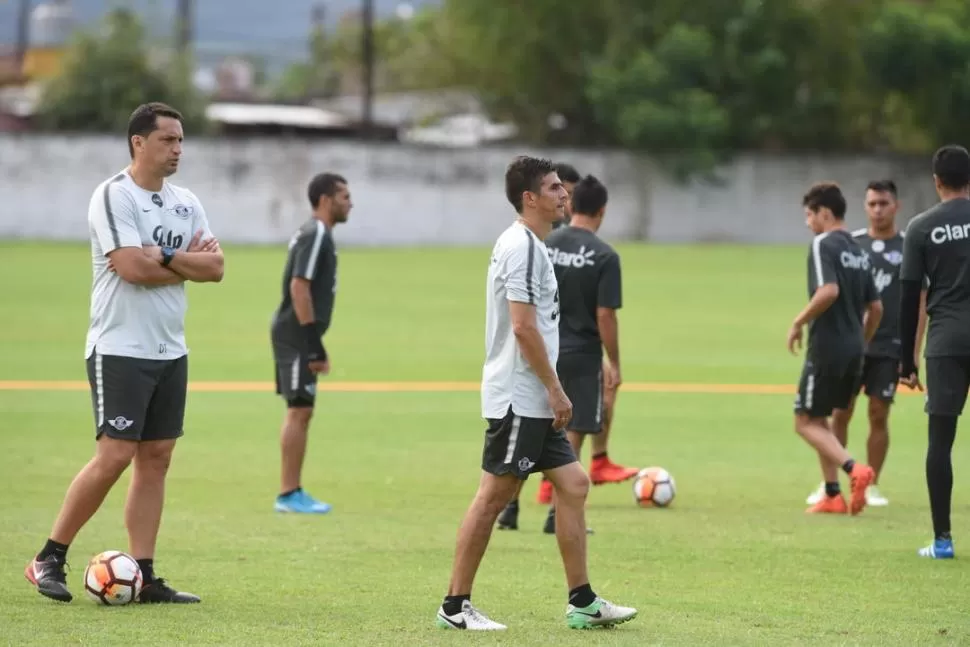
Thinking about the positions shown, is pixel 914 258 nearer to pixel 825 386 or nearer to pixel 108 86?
pixel 825 386

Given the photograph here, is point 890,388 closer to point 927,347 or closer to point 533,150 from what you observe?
point 927,347

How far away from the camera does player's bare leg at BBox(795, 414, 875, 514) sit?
9.98m

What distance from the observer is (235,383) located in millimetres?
17938

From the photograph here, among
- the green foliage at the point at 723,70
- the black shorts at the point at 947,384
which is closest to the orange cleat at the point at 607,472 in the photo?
the black shorts at the point at 947,384

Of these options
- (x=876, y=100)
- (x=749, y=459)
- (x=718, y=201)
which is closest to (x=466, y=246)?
(x=718, y=201)

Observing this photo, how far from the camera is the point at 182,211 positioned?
7.68m

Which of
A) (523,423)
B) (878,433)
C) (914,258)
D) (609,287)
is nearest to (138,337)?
(523,423)

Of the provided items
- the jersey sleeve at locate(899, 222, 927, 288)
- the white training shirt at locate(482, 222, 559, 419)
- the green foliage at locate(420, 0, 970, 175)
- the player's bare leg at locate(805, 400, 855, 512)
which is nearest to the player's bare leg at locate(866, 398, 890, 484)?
the player's bare leg at locate(805, 400, 855, 512)

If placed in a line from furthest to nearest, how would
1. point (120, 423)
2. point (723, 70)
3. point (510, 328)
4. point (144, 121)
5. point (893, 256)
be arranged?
1. point (723, 70)
2. point (893, 256)
3. point (144, 121)
4. point (120, 423)
5. point (510, 328)

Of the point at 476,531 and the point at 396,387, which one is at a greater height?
the point at 476,531

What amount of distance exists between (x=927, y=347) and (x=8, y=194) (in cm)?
4371

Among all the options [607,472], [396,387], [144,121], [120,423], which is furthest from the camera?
[396,387]

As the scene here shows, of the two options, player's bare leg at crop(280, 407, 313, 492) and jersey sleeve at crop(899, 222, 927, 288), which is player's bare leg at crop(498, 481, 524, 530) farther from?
jersey sleeve at crop(899, 222, 927, 288)

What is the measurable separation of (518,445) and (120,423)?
1929 mm
